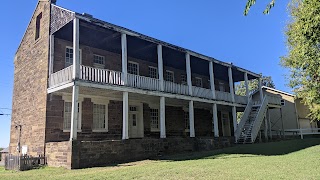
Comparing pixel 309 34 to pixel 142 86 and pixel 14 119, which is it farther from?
pixel 14 119

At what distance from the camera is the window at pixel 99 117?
17.6 meters

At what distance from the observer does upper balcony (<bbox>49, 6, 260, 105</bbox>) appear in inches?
579

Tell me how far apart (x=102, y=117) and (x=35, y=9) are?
8.15 meters

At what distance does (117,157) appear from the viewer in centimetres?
1376

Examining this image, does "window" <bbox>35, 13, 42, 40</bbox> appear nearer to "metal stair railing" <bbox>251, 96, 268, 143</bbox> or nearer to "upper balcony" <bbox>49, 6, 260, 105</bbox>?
"upper balcony" <bbox>49, 6, 260, 105</bbox>

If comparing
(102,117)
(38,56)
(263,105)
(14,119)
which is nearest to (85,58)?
(38,56)

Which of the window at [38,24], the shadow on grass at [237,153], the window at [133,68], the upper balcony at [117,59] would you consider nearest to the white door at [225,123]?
the upper balcony at [117,59]

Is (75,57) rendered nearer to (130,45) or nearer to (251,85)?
(130,45)

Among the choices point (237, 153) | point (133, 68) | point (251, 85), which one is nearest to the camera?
point (237, 153)

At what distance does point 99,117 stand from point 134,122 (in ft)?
9.96

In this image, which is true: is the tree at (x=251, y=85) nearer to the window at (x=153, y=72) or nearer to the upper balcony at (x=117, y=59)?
the upper balcony at (x=117, y=59)

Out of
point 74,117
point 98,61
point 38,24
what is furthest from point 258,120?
point 38,24

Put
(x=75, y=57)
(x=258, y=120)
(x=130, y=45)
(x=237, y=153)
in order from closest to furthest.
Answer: (x=75, y=57)
(x=237, y=153)
(x=130, y=45)
(x=258, y=120)

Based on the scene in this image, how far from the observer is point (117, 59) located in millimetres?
19312
